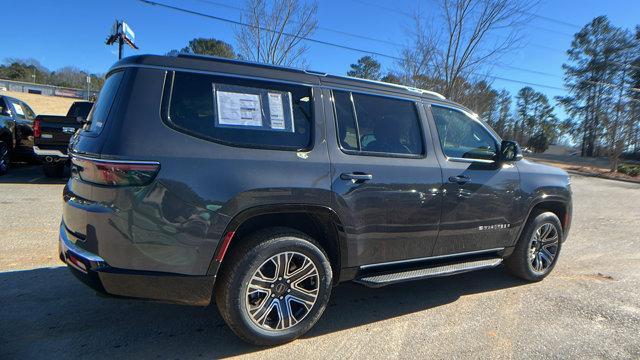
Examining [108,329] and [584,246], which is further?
[584,246]

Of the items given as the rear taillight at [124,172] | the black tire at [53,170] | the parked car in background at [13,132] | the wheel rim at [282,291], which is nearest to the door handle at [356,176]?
the wheel rim at [282,291]

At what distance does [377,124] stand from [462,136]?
108 cm

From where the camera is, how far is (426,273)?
4.02m

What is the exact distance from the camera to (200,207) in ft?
9.56

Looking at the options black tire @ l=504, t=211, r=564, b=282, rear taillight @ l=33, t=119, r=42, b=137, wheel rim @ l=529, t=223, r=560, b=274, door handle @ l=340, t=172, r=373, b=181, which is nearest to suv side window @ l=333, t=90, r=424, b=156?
door handle @ l=340, t=172, r=373, b=181

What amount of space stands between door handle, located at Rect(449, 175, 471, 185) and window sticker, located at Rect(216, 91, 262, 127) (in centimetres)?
185

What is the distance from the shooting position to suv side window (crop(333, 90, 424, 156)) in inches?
144

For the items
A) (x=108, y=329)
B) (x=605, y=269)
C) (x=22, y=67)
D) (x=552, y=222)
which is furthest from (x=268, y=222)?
(x=22, y=67)

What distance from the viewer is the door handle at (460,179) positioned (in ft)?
13.5

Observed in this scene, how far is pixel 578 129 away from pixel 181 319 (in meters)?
63.1

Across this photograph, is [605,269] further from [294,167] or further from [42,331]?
[42,331]

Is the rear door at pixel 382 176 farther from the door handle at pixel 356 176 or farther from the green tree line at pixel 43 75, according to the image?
the green tree line at pixel 43 75

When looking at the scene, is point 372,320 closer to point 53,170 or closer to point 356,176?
point 356,176

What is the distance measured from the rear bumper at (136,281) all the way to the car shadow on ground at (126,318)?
48 cm
